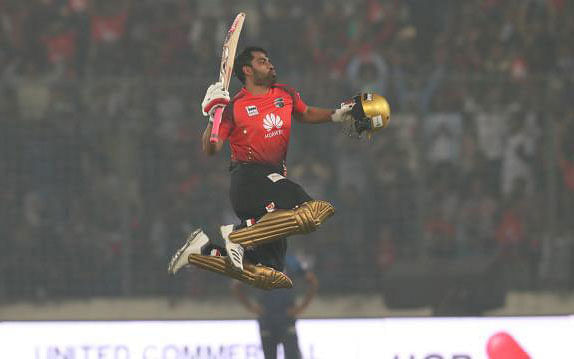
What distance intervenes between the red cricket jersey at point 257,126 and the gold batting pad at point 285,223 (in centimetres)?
40

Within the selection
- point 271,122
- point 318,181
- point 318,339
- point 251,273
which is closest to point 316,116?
point 271,122

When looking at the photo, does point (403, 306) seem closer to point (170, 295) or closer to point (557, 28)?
point (170, 295)

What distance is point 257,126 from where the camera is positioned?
26.6 feet

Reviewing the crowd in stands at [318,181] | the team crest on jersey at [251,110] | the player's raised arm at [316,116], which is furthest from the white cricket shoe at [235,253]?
the crowd in stands at [318,181]

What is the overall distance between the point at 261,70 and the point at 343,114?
0.62m

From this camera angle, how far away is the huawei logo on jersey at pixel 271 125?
26.7 feet

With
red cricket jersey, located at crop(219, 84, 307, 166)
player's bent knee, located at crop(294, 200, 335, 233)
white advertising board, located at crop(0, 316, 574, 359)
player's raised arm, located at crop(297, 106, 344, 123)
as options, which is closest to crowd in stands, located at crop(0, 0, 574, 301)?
white advertising board, located at crop(0, 316, 574, 359)

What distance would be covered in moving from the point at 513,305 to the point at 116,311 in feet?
16.9

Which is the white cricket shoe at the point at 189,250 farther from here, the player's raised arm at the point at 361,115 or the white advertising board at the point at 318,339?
the white advertising board at the point at 318,339

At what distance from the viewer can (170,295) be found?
688 inches

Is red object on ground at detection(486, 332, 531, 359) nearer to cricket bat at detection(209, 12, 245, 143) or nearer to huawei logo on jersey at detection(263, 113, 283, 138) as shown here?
huawei logo on jersey at detection(263, 113, 283, 138)

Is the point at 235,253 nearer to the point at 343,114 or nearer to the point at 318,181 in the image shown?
the point at 343,114

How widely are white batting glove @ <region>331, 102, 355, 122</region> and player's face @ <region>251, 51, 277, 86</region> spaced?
0.51 m

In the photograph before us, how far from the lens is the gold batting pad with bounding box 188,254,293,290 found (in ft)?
26.6
